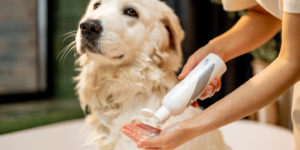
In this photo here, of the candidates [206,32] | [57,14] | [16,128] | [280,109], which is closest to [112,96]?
[16,128]

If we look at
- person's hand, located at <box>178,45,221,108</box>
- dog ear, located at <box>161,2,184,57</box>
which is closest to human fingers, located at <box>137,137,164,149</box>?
person's hand, located at <box>178,45,221,108</box>

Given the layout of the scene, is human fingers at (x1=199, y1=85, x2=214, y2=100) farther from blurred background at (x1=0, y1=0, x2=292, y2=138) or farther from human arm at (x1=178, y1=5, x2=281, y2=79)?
blurred background at (x1=0, y1=0, x2=292, y2=138)

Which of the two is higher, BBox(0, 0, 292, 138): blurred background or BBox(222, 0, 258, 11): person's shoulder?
BBox(222, 0, 258, 11): person's shoulder

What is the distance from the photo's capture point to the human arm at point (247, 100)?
18.2 inches

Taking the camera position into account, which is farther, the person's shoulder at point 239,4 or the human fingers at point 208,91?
the person's shoulder at point 239,4

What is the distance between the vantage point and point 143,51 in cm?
85

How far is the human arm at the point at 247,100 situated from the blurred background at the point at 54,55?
3.61ft

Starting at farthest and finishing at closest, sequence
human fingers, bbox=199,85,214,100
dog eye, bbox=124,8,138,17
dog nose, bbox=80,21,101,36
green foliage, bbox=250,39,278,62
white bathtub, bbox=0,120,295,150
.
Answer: green foliage, bbox=250,39,278,62 < white bathtub, bbox=0,120,295,150 < dog eye, bbox=124,8,138,17 < dog nose, bbox=80,21,101,36 < human fingers, bbox=199,85,214,100

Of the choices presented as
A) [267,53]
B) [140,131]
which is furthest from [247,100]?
[267,53]

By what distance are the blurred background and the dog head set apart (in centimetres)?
81

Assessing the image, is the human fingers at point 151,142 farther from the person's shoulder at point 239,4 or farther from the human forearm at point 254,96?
the person's shoulder at point 239,4

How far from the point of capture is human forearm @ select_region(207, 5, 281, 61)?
0.72m

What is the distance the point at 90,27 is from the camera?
2.35 feet

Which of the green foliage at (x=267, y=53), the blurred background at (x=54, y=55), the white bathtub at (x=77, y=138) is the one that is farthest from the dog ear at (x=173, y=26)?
the green foliage at (x=267, y=53)
